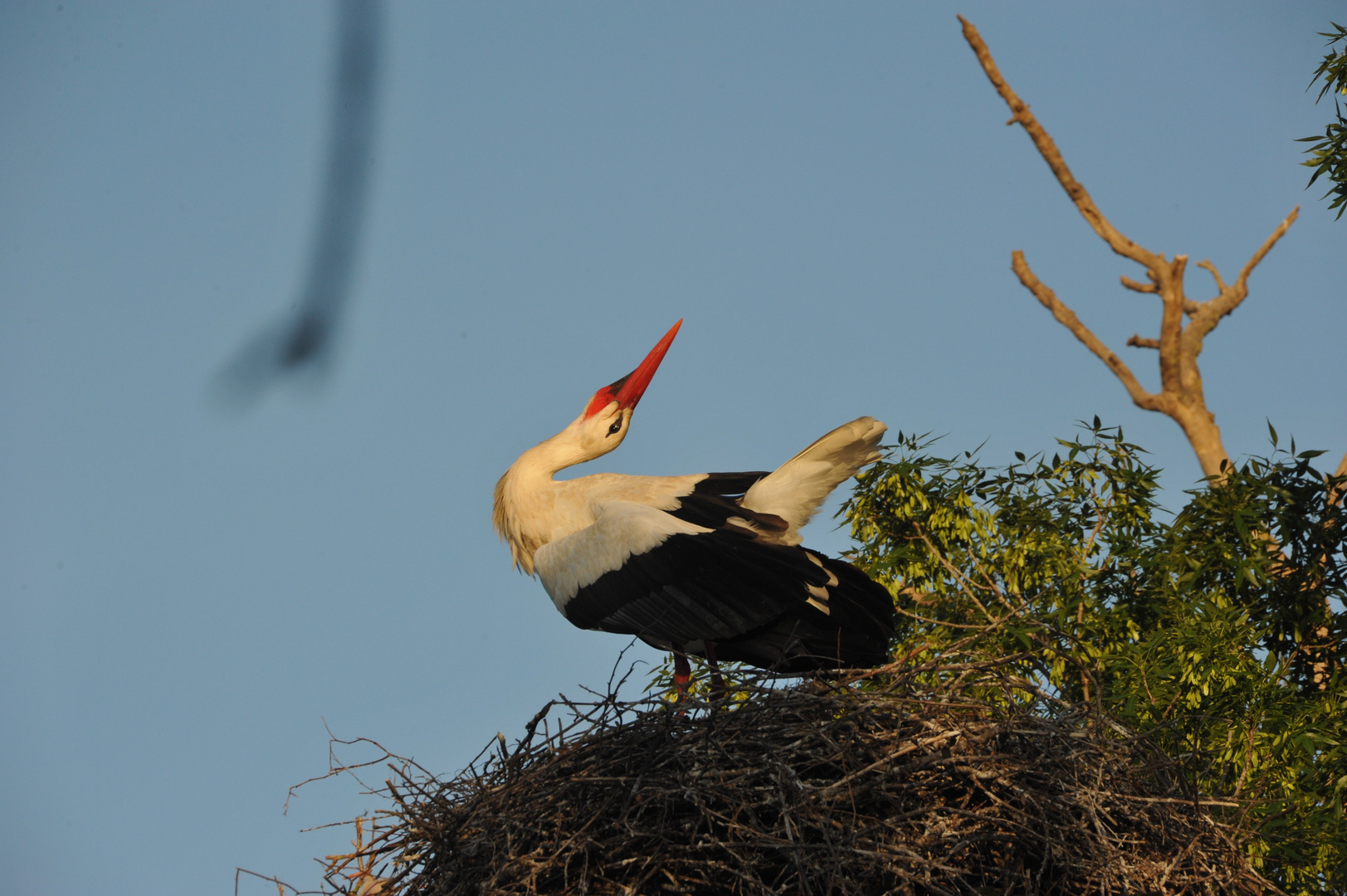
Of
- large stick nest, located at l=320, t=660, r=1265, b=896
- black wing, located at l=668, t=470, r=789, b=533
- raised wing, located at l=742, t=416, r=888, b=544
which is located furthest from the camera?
raised wing, located at l=742, t=416, r=888, b=544

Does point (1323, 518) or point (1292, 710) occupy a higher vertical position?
point (1323, 518)

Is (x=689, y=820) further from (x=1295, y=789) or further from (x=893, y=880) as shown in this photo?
(x=1295, y=789)

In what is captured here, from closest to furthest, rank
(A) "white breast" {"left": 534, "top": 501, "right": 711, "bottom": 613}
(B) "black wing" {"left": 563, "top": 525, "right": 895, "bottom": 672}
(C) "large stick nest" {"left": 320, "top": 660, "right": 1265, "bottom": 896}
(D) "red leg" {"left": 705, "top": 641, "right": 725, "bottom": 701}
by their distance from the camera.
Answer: (C) "large stick nest" {"left": 320, "top": 660, "right": 1265, "bottom": 896}, (D) "red leg" {"left": 705, "top": 641, "right": 725, "bottom": 701}, (B) "black wing" {"left": 563, "top": 525, "right": 895, "bottom": 672}, (A) "white breast" {"left": 534, "top": 501, "right": 711, "bottom": 613}

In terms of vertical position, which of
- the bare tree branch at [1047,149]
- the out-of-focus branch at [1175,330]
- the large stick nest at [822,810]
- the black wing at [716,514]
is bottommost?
the large stick nest at [822,810]

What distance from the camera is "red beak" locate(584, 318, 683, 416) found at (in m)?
5.95

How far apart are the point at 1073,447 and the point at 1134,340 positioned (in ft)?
26.3

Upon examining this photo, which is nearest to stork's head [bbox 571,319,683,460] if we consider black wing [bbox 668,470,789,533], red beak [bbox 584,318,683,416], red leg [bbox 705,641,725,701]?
red beak [bbox 584,318,683,416]

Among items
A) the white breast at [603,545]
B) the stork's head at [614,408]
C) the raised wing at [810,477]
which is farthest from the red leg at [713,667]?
the stork's head at [614,408]

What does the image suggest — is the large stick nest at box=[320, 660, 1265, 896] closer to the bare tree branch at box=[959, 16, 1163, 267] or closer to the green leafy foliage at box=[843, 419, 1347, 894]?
the green leafy foliage at box=[843, 419, 1347, 894]

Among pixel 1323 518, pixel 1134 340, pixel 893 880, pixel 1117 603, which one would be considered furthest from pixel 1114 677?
pixel 1134 340

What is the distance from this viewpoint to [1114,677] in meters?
5.96

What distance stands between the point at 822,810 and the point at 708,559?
1416 mm

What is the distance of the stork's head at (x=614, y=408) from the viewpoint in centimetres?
587

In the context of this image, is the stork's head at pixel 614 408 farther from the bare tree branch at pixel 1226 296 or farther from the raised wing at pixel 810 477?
the bare tree branch at pixel 1226 296
